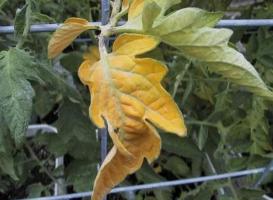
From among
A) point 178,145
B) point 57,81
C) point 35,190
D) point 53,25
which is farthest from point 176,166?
point 53,25

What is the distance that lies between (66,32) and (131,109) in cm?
9

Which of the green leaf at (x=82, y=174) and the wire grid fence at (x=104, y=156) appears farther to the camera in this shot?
the green leaf at (x=82, y=174)

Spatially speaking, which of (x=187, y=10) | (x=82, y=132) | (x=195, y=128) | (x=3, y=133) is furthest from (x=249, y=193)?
(x=187, y=10)

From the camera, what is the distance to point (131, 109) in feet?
1.50

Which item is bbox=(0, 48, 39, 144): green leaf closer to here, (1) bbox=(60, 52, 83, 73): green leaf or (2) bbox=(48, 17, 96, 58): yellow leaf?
(2) bbox=(48, 17, 96, 58): yellow leaf

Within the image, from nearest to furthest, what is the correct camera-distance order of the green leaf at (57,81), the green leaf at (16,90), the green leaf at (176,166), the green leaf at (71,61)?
1. the green leaf at (16,90)
2. the green leaf at (57,81)
3. the green leaf at (71,61)
4. the green leaf at (176,166)

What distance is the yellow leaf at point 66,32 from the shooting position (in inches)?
19.0

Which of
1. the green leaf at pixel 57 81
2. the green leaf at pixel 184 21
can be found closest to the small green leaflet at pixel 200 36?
the green leaf at pixel 184 21

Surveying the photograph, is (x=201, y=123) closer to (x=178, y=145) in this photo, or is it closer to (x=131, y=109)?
(x=178, y=145)

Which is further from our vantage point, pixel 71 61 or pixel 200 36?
pixel 71 61

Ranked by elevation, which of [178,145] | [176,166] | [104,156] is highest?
[104,156]

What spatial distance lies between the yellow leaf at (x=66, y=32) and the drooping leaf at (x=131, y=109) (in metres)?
0.05

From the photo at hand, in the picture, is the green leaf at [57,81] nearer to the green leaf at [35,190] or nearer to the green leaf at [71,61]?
the green leaf at [71,61]

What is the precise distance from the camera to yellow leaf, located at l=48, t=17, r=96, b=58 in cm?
48
